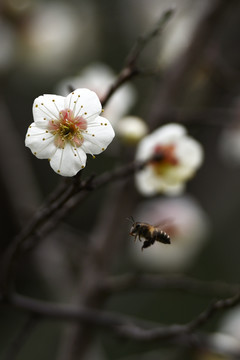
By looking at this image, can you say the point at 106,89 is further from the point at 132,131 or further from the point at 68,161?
the point at 68,161

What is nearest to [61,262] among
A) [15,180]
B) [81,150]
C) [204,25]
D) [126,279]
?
[15,180]

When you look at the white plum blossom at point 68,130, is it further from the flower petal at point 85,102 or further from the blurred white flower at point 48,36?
the blurred white flower at point 48,36

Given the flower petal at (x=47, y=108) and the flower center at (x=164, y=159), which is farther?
the flower center at (x=164, y=159)

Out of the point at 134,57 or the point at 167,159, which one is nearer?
the point at 134,57

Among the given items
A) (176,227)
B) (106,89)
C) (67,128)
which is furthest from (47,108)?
(176,227)

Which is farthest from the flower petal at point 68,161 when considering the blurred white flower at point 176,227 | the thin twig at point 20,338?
the blurred white flower at point 176,227

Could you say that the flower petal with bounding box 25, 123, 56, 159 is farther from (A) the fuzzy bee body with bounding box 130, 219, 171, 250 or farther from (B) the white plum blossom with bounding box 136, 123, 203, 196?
(B) the white plum blossom with bounding box 136, 123, 203, 196

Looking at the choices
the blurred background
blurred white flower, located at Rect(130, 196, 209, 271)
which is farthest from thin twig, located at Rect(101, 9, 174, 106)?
blurred white flower, located at Rect(130, 196, 209, 271)
